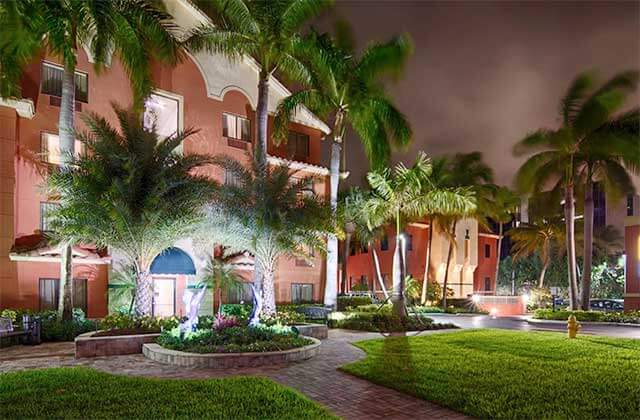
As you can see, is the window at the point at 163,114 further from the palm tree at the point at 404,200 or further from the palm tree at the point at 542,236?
the palm tree at the point at 542,236

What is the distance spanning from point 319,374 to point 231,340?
106 inches

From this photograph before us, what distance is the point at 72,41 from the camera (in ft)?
57.2

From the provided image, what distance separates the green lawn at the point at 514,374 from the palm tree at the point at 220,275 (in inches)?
415

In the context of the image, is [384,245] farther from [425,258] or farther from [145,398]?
[145,398]

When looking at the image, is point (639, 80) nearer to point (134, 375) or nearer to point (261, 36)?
point (261, 36)

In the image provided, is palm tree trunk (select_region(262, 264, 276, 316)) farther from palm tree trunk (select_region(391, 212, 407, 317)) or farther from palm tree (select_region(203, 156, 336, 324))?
palm tree trunk (select_region(391, 212, 407, 317))

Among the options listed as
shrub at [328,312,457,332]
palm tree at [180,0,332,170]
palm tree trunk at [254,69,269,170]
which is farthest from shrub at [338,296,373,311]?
palm tree at [180,0,332,170]

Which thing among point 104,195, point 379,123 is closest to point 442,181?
point 379,123

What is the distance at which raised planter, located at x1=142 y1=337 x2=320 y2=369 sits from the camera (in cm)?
1128

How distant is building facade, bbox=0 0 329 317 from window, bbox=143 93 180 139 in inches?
1.9

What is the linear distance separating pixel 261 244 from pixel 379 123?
27.7 feet

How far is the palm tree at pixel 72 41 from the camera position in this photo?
15625mm

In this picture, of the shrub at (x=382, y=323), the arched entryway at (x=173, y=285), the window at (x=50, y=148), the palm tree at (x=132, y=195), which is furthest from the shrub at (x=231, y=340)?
the window at (x=50, y=148)

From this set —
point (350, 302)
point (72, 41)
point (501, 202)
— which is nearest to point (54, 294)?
point (72, 41)
